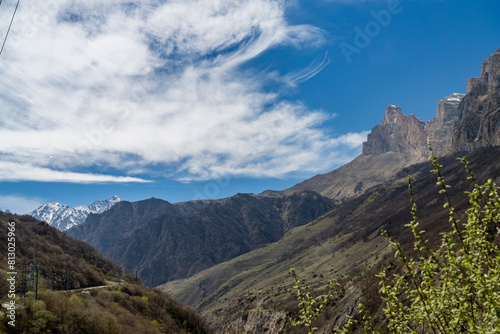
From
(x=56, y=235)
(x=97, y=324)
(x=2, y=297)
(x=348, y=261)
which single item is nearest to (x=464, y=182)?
(x=348, y=261)

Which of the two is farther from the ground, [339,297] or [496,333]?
[496,333]

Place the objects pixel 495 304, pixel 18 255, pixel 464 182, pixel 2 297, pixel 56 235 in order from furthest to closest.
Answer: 1. pixel 464 182
2. pixel 56 235
3. pixel 18 255
4. pixel 2 297
5. pixel 495 304

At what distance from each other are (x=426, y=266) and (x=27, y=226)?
145442 mm

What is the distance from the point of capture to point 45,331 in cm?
3506

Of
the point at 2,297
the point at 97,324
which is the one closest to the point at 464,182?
the point at 97,324

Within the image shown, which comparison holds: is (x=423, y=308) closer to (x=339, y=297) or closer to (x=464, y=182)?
(x=339, y=297)

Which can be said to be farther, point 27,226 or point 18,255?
point 27,226

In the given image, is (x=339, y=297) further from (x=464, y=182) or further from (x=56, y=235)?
(x=464, y=182)

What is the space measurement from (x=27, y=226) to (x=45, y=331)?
334 ft

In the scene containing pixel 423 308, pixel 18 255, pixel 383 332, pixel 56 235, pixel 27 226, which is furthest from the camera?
pixel 56 235

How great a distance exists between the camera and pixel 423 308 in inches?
224

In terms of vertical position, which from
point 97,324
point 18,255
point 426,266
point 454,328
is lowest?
point 97,324

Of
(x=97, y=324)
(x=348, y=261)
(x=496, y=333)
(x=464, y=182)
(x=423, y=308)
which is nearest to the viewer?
(x=496, y=333)

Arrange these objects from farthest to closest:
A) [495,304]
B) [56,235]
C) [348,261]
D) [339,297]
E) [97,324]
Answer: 1. [348,261]
2. [56,235]
3. [339,297]
4. [97,324]
5. [495,304]
